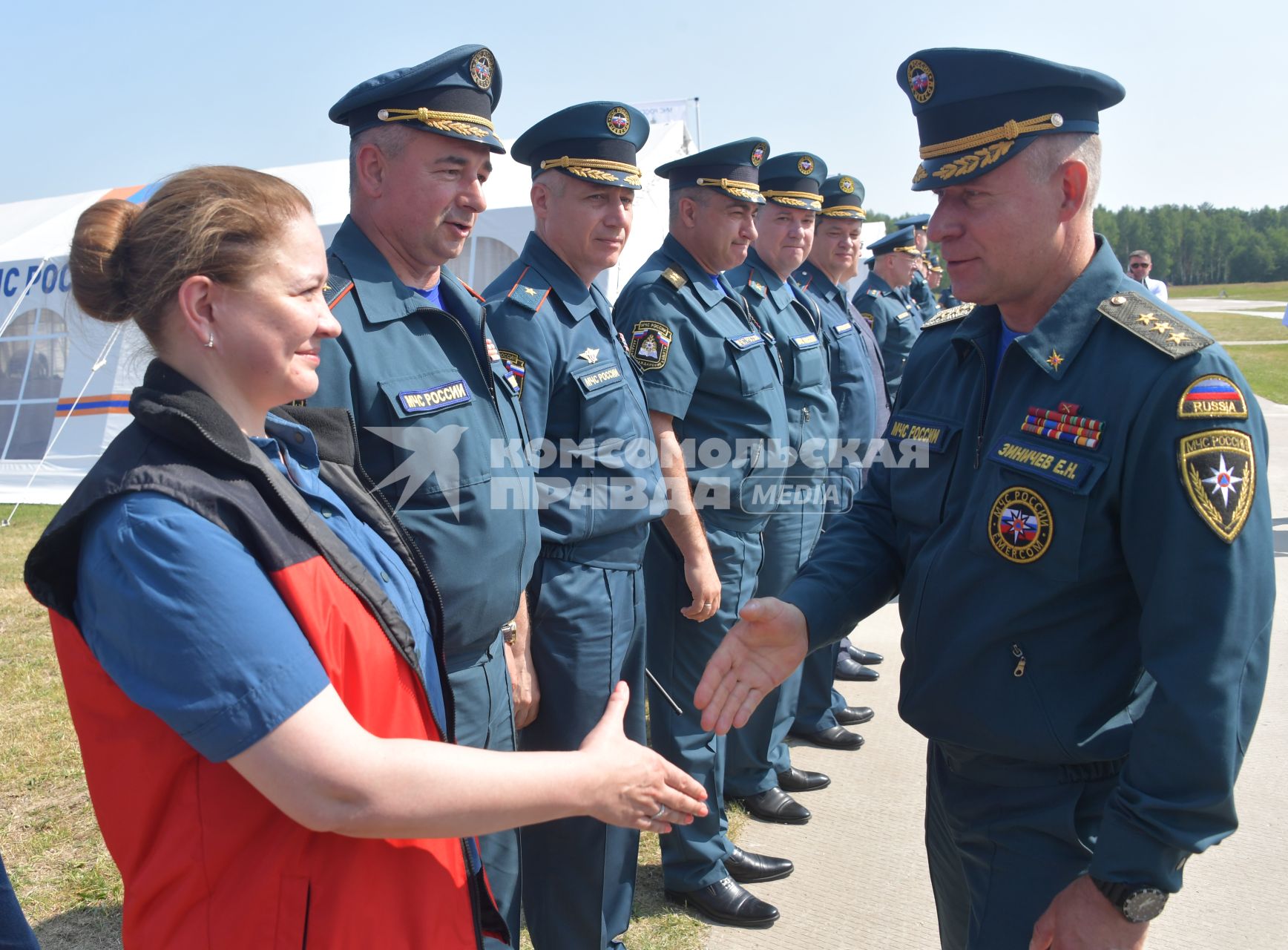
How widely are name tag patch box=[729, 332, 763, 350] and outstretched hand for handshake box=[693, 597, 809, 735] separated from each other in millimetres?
1758

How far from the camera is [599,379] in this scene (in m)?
2.93

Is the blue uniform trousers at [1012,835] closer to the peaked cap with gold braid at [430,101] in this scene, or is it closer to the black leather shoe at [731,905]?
the black leather shoe at [731,905]

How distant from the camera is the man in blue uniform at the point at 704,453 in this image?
10.8 ft

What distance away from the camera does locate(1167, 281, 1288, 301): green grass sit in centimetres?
6152

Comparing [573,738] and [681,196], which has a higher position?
[681,196]

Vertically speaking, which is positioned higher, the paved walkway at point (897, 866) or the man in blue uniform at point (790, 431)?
the man in blue uniform at point (790, 431)

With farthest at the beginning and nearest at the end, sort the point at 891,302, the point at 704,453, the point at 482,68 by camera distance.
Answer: the point at 891,302 → the point at 704,453 → the point at 482,68

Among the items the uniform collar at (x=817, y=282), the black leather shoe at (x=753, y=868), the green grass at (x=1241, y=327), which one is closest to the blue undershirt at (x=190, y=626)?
the black leather shoe at (x=753, y=868)

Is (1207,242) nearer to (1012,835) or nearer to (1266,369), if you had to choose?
(1266,369)

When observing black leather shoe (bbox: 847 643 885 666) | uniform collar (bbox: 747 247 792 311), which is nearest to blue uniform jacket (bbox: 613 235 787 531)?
uniform collar (bbox: 747 247 792 311)

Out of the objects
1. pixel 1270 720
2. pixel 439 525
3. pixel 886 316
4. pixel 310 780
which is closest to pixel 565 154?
pixel 439 525

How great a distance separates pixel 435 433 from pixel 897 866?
239 centimetres

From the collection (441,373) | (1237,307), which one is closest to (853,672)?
(441,373)

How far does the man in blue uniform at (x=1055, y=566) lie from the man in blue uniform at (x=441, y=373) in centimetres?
60
